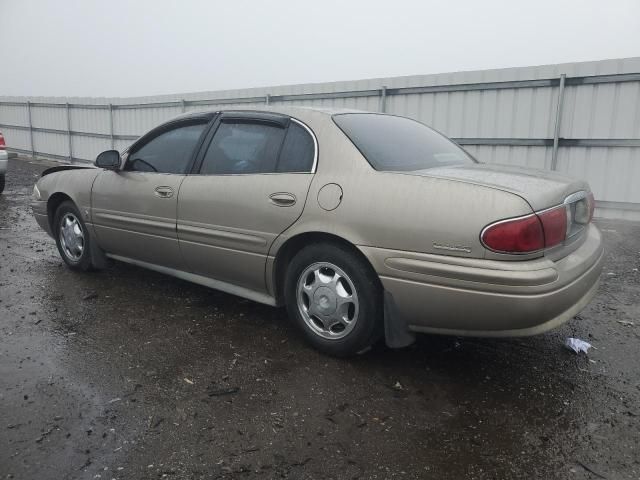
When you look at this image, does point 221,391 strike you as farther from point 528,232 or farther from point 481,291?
point 528,232

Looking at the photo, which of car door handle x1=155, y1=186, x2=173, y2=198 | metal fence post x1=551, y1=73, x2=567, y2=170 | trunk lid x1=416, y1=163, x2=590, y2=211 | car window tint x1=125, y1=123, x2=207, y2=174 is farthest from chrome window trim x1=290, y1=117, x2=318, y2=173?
metal fence post x1=551, y1=73, x2=567, y2=170

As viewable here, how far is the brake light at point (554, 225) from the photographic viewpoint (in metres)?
2.59

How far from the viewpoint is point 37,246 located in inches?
238

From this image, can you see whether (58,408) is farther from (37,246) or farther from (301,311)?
(37,246)

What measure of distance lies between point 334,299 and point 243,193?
957mm

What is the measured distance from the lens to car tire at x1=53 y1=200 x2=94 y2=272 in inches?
187

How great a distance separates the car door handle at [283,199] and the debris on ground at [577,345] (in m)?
2.00

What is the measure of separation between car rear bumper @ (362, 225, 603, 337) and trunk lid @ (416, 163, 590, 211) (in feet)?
1.07

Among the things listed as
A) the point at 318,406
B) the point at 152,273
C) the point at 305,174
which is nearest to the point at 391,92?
the point at 152,273

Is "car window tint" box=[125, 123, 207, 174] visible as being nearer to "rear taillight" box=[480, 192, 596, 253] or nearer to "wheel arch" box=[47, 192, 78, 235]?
"wheel arch" box=[47, 192, 78, 235]

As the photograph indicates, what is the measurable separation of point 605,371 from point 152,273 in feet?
12.6

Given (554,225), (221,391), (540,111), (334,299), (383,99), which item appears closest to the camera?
(554,225)

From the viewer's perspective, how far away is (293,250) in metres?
3.28

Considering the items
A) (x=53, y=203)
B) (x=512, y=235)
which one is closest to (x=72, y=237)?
(x=53, y=203)
